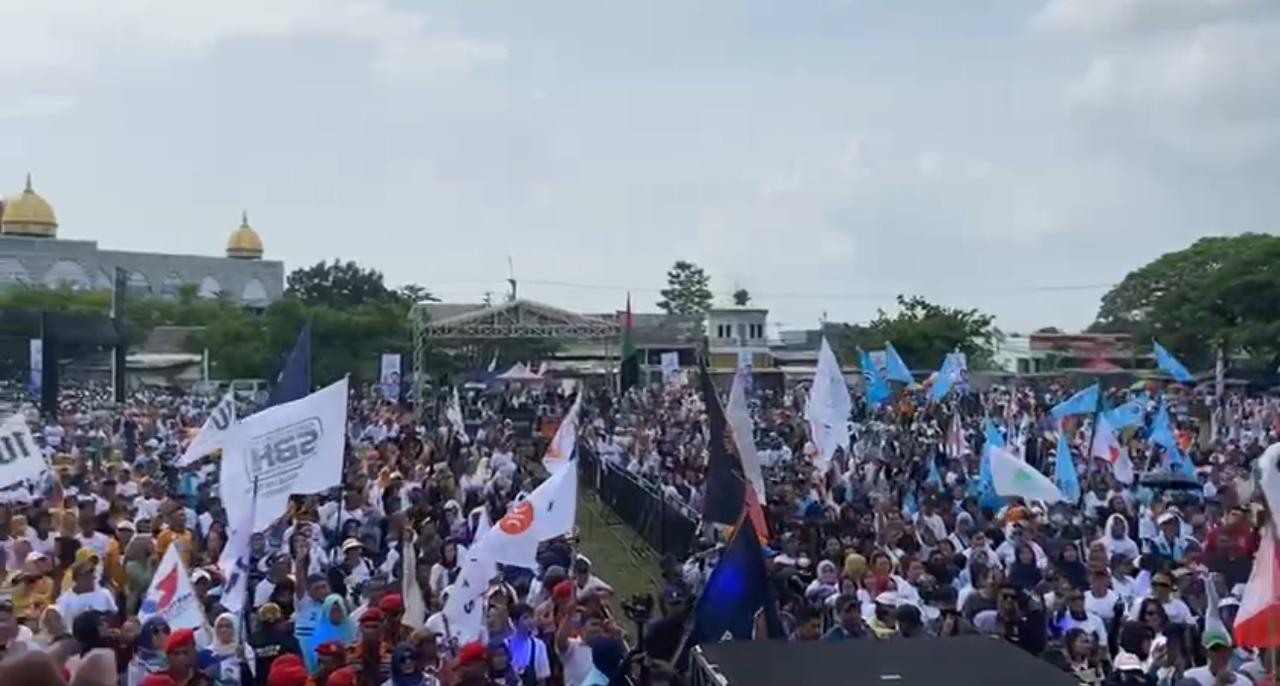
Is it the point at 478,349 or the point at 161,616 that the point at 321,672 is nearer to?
the point at 161,616

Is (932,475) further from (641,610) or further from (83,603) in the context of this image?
(83,603)

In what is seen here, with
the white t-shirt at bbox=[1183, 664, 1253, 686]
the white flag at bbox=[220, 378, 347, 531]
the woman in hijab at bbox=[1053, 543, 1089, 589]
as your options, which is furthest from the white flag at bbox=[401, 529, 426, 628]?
the white t-shirt at bbox=[1183, 664, 1253, 686]

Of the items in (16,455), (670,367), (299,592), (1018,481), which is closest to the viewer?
(299,592)

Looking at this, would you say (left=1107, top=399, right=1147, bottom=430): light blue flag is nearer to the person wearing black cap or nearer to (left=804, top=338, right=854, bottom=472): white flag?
(left=804, top=338, right=854, bottom=472): white flag

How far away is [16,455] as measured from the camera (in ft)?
44.7

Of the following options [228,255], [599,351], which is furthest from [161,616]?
[228,255]

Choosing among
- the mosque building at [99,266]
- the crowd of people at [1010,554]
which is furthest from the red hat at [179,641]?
the mosque building at [99,266]

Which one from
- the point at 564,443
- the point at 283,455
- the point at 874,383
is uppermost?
the point at 874,383

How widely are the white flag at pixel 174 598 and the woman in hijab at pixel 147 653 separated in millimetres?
826

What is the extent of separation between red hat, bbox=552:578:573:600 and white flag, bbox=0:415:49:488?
541 centimetres

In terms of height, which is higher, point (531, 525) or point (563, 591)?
point (531, 525)

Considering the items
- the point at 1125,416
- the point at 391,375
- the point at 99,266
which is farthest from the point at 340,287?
the point at 1125,416

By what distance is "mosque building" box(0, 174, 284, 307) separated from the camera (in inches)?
3644

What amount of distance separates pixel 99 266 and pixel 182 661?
307 ft
